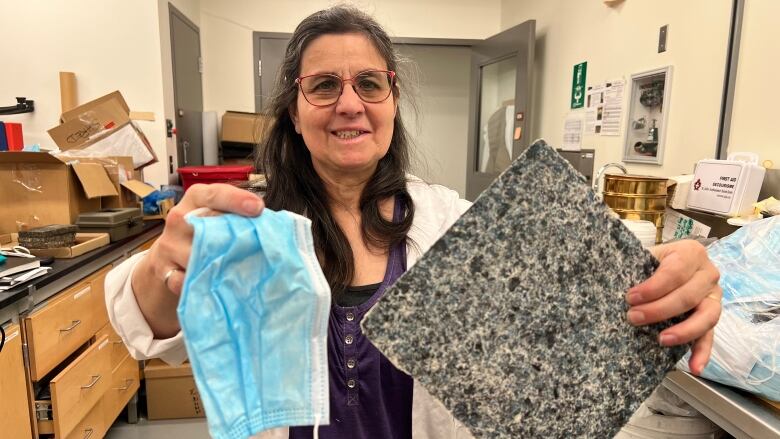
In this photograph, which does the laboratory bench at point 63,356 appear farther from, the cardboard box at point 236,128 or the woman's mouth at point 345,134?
the cardboard box at point 236,128

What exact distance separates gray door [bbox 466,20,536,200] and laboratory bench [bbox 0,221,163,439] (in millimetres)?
2685

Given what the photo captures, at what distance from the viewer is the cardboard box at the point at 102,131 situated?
250 cm

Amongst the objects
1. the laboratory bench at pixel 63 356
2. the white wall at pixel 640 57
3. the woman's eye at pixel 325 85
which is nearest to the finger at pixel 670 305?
the woman's eye at pixel 325 85

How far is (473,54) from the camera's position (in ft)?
14.1

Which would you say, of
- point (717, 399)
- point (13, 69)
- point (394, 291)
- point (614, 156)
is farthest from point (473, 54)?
point (394, 291)

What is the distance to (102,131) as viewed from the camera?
8.51 ft

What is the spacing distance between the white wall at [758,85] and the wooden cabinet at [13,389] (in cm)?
251

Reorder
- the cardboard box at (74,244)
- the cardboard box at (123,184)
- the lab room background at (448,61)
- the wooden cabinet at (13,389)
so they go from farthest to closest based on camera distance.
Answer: the cardboard box at (123,184) < the cardboard box at (74,244) < the lab room background at (448,61) < the wooden cabinet at (13,389)

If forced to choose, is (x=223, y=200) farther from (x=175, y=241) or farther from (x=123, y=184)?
(x=123, y=184)

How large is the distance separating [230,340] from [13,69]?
3401mm

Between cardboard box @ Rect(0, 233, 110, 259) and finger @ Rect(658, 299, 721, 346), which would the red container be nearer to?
cardboard box @ Rect(0, 233, 110, 259)

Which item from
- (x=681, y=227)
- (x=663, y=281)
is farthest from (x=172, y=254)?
(x=681, y=227)

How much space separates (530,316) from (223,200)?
17.6 inches

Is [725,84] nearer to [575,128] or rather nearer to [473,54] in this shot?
[575,128]
